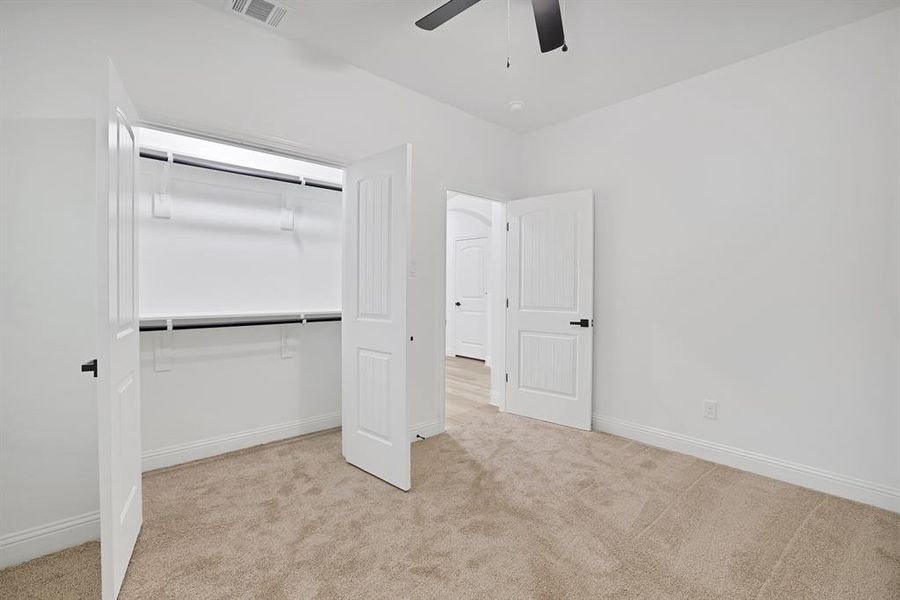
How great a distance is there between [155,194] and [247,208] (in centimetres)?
58

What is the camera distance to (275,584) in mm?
1723

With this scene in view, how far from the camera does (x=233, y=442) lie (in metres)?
3.03

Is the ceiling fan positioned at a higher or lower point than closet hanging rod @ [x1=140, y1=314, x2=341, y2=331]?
higher

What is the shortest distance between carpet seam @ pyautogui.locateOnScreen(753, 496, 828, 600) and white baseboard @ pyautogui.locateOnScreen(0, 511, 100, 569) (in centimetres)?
307

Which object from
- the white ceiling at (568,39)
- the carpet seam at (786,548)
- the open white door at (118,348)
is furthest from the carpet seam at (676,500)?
the white ceiling at (568,39)

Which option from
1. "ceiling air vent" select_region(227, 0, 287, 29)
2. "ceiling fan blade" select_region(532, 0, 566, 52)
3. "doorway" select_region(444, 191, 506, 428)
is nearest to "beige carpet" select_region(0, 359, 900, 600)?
"ceiling fan blade" select_region(532, 0, 566, 52)

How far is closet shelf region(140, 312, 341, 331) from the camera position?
8.43 feet

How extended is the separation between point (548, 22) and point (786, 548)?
276 cm

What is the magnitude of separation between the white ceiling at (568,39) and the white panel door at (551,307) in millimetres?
1020

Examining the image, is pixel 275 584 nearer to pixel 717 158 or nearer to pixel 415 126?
pixel 415 126

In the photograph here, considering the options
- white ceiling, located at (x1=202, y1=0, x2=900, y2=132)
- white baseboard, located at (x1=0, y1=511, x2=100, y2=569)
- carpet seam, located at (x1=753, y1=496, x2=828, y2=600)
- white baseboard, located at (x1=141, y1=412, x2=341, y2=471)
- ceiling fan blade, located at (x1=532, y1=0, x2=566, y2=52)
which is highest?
white ceiling, located at (x1=202, y1=0, x2=900, y2=132)

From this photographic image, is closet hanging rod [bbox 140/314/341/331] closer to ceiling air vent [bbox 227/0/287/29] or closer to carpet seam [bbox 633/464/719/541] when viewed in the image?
ceiling air vent [bbox 227/0/287/29]

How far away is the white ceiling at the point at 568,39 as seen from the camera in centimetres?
238

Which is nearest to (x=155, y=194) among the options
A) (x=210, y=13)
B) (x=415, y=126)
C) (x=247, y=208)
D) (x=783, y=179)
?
(x=247, y=208)
